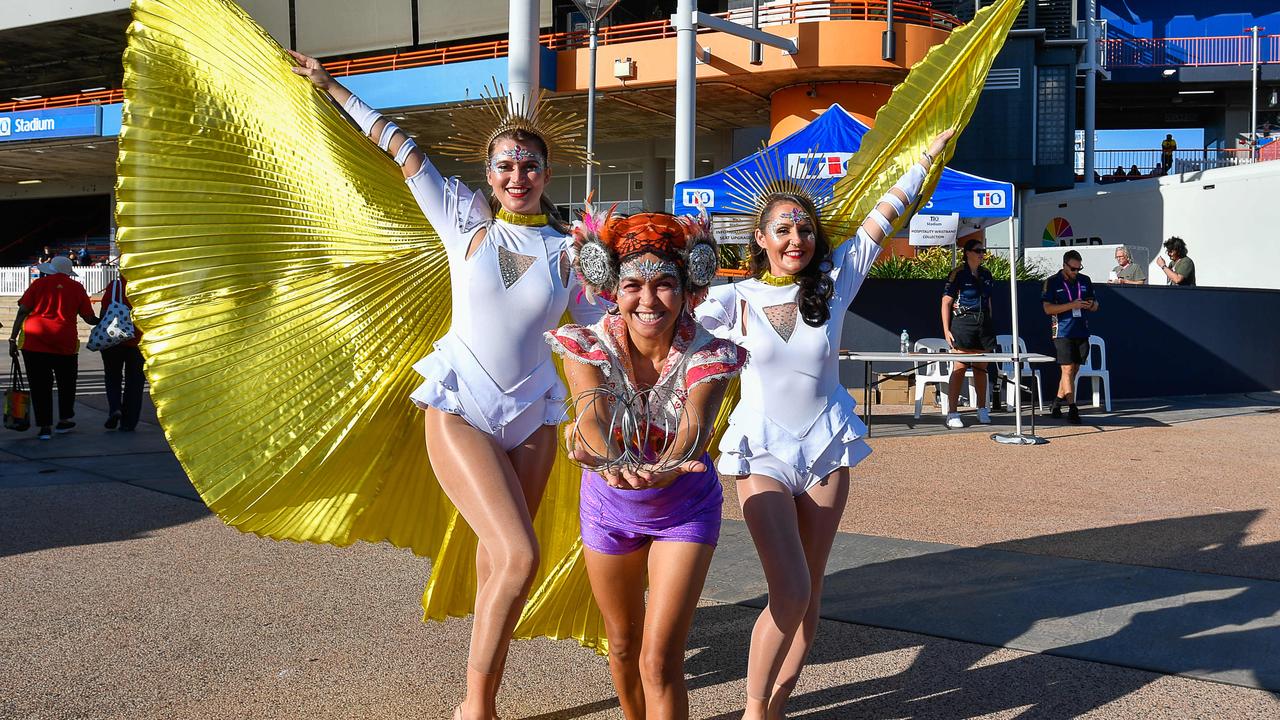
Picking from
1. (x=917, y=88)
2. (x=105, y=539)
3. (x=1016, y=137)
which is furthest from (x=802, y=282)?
(x=1016, y=137)

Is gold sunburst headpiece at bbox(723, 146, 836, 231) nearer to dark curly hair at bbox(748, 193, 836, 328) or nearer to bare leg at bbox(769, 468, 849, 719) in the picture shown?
dark curly hair at bbox(748, 193, 836, 328)

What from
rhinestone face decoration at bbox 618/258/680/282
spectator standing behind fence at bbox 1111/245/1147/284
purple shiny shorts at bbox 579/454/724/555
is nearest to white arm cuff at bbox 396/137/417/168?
rhinestone face decoration at bbox 618/258/680/282

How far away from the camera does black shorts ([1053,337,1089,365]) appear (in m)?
12.2

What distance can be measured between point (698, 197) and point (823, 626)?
25.1 ft

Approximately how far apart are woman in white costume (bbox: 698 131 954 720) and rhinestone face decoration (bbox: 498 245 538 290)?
0.60 m

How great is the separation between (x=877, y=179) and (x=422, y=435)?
2.05 metres

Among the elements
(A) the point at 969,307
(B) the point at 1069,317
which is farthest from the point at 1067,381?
(A) the point at 969,307

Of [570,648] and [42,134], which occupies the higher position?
[42,134]

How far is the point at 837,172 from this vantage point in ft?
33.6

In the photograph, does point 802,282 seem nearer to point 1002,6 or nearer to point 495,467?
point 495,467

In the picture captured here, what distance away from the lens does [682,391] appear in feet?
9.75

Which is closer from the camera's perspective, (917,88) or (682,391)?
(682,391)

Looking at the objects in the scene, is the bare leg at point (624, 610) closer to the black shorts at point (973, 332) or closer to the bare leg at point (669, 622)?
the bare leg at point (669, 622)

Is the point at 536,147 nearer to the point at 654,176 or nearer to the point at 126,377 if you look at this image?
the point at 126,377
